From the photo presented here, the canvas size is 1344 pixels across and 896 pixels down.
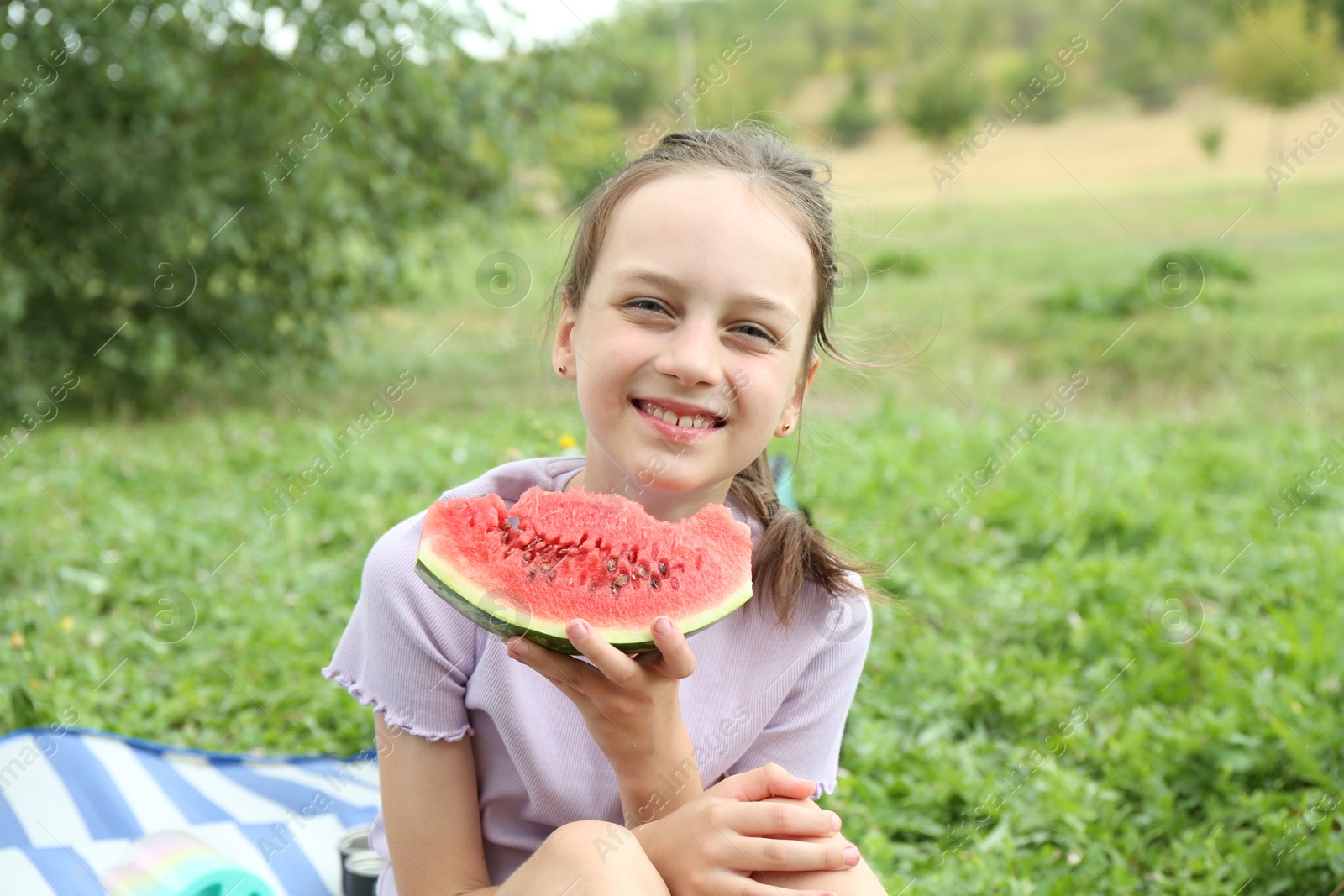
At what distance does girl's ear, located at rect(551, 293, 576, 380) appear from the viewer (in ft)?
6.25

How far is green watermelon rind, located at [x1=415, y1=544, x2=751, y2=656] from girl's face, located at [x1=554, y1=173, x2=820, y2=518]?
282mm

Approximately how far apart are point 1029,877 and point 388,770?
1.58 meters

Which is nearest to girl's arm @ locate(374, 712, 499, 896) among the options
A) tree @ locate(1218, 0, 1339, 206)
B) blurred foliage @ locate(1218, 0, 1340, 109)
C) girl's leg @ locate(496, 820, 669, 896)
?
girl's leg @ locate(496, 820, 669, 896)

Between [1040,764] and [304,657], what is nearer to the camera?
[1040,764]

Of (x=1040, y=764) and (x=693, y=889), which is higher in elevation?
(x=693, y=889)

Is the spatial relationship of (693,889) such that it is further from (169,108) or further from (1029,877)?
(169,108)

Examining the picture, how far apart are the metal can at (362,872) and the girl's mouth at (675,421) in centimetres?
119

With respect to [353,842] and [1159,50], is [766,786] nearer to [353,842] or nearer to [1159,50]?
[353,842]

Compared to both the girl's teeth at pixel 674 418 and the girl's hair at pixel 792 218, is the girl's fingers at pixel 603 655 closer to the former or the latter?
the girl's teeth at pixel 674 418

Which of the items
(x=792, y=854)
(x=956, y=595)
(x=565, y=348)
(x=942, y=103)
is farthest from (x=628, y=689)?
(x=942, y=103)

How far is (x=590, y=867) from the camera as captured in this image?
4.84 feet

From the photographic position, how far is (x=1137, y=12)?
132 feet

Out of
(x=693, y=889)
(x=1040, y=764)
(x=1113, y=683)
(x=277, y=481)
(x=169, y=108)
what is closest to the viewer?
→ (x=693, y=889)

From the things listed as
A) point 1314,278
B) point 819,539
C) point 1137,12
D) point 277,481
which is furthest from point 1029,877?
point 1137,12
